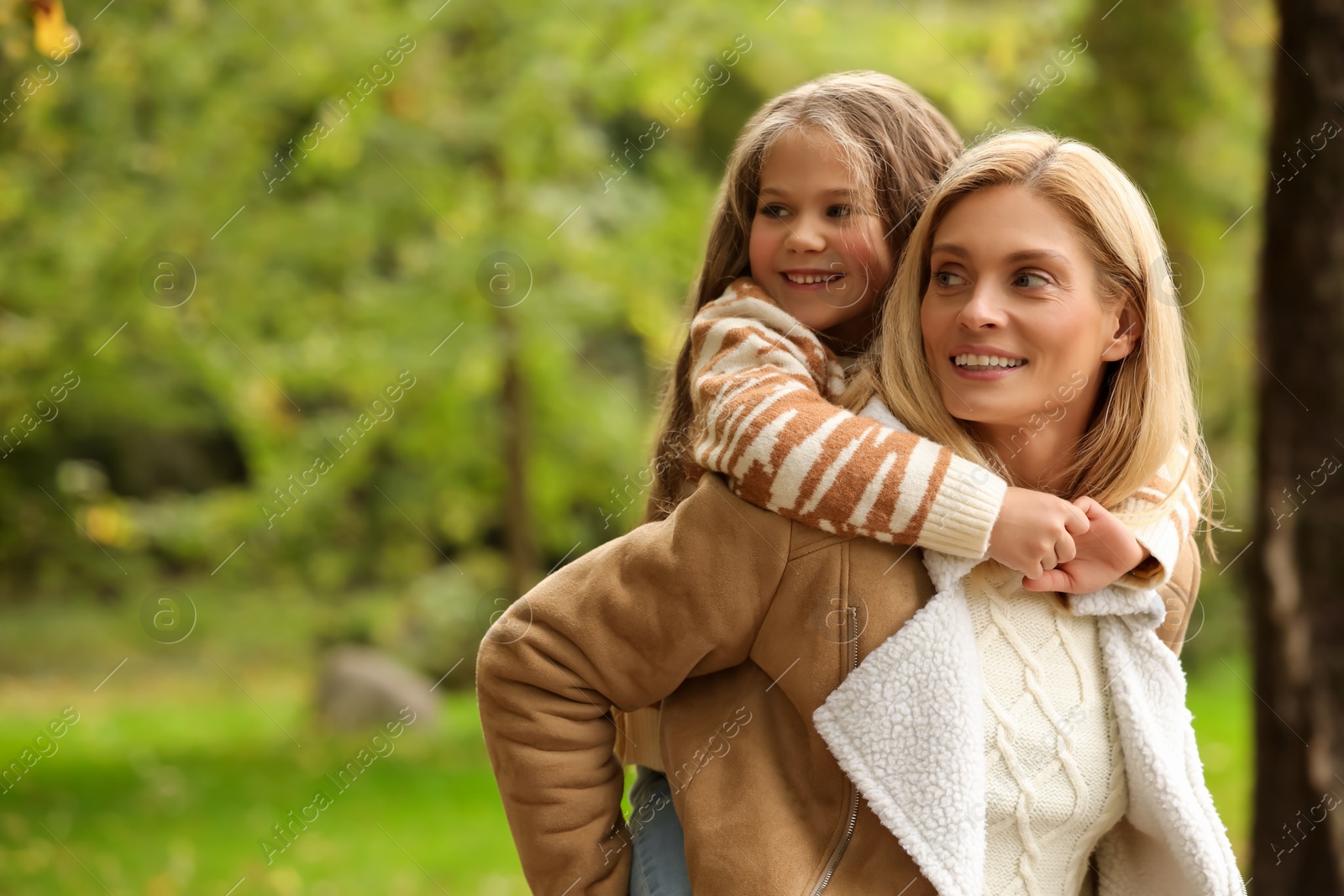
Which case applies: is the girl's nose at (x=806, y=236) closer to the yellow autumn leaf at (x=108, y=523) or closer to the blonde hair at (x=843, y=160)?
the blonde hair at (x=843, y=160)

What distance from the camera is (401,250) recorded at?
734cm

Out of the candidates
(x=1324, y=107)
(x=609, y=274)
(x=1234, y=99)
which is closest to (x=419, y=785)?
(x=609, y=274)

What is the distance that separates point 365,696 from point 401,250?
3.00 metres

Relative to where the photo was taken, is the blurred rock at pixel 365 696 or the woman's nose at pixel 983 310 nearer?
the woman's nose at pixel 983 310

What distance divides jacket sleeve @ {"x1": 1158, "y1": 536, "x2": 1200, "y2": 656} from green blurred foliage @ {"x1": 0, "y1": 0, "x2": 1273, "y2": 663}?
449cm

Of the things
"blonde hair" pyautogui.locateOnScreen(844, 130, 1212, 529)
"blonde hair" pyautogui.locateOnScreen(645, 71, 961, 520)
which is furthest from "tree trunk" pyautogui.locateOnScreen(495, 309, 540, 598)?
"blonde hair" pyautogui.locateOnScreen(844, 130, 1212, 529)

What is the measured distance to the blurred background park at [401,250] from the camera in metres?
6.09

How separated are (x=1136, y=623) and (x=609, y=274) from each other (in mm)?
5482

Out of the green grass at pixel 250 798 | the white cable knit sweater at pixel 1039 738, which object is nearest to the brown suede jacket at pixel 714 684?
the white cable knit sweater at pixel 1039 738

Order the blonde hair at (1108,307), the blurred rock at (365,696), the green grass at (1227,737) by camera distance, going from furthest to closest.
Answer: the blurred rock at (365,696) < the green grass at (1227,737) < the blonde hair at (1108,307)

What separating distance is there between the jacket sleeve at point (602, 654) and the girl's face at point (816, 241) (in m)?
0.38

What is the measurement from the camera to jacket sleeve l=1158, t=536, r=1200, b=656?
6.17 feet

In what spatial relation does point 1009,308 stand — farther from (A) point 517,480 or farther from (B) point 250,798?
(A) point 517,480

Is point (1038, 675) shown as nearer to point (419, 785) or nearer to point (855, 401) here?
point (855, 401)
